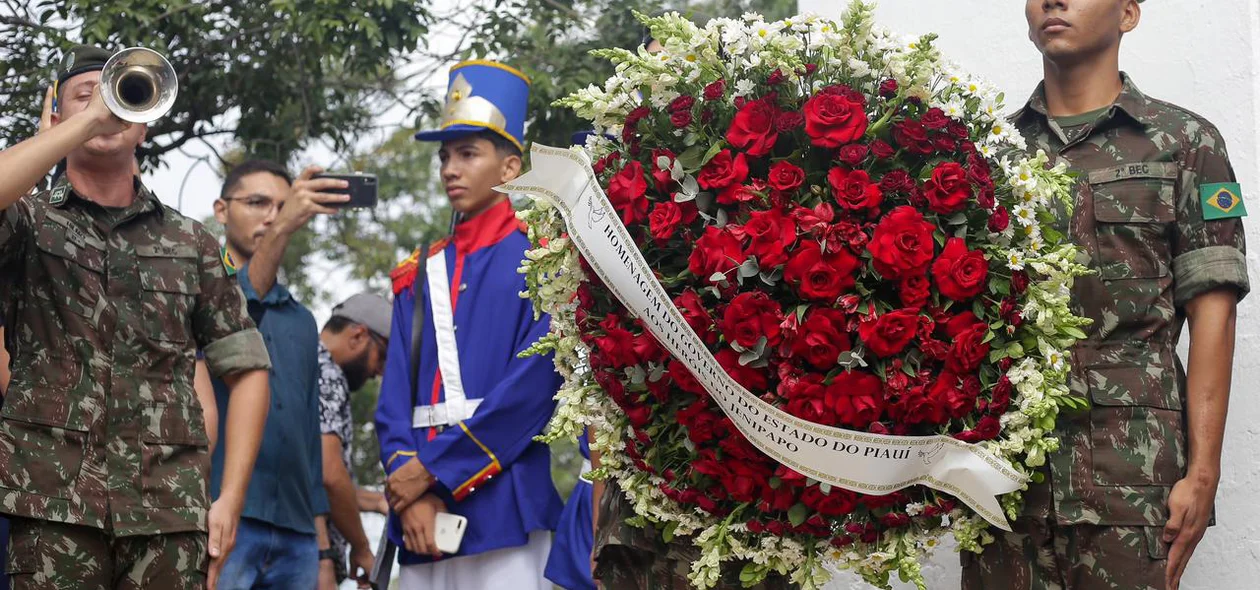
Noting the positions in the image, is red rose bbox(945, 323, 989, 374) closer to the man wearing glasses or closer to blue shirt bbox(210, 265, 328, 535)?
the man wearing glasses

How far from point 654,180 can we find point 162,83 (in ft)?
4.56

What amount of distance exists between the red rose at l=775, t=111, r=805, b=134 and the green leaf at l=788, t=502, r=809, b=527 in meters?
0.82

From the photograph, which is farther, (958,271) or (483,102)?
(483,102)

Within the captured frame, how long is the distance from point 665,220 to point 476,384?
184cm

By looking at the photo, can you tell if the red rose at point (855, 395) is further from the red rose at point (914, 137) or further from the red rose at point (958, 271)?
the red rose at point (914, 137)

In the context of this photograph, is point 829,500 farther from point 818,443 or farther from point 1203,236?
point 1203,236

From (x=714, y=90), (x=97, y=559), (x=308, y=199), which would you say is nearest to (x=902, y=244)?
(x=714, y=90)

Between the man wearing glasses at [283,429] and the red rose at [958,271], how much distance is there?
277 cm

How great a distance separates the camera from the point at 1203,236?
3.60 metres

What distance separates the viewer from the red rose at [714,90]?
327 centimetres

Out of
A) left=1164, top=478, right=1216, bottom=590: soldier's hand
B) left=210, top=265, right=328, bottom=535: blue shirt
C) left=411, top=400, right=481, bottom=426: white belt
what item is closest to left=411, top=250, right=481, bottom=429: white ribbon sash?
left=411, top=400, right=481, bottom=426: white belt

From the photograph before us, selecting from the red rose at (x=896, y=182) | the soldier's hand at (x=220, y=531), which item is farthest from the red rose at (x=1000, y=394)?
the soldier's hand at (x=220, y=531)

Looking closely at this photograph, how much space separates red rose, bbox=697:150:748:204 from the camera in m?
3.20

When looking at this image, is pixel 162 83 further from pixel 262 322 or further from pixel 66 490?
pixel 262 322
